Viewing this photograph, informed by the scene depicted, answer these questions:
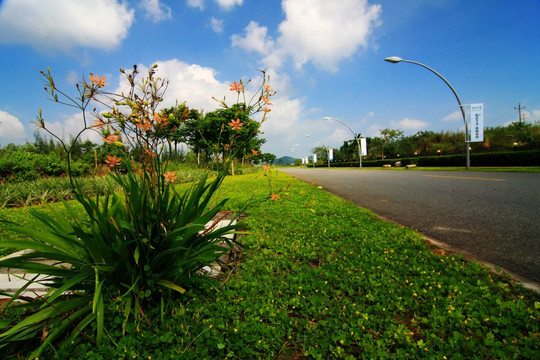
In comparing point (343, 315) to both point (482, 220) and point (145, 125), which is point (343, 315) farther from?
point (482, 220)

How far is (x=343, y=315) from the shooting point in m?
1.66

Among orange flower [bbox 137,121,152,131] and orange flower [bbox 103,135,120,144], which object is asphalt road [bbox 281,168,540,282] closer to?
orange flower [bbox 137,121,152,131]

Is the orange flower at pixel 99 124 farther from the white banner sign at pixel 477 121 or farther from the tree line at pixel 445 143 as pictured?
the tree line at pixel 445 143

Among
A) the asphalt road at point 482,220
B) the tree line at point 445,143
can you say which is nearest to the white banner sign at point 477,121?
the asphalt road at point 482,220

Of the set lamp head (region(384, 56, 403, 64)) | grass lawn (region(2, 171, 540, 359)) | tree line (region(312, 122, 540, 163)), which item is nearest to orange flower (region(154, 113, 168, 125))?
grass lawn (region(2, 171, 540, 359))

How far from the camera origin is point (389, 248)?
2730mm

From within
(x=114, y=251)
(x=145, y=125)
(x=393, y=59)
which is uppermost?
(x=393, y=59)

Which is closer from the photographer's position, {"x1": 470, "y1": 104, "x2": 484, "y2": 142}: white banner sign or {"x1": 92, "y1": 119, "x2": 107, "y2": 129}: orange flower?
{"x1": 92, "y1": 119, "x2": 107, "y2": 129}: orange flower

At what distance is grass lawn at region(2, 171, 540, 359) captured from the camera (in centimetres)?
137

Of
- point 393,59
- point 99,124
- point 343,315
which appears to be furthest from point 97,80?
point 393,59

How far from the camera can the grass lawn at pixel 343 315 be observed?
1365mm

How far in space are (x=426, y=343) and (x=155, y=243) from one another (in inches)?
67.9

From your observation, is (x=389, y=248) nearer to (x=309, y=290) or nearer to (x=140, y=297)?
(x=309, y=290)

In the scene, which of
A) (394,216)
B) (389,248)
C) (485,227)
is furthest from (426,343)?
(394,216)
